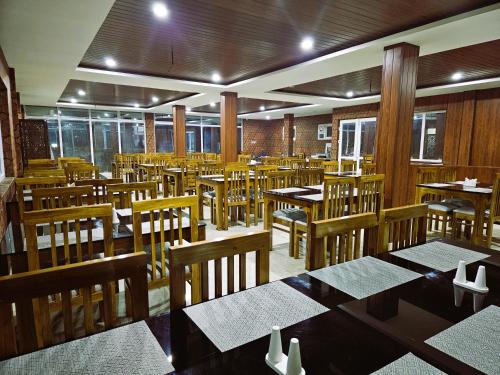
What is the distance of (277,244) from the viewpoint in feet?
12.2

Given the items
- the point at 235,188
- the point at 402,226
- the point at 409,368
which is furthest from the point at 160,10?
the point at 409,368

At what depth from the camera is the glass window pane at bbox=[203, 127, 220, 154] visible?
1285 centimetres

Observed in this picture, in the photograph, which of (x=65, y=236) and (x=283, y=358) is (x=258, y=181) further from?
(x=283, y=358)

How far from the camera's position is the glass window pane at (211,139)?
12852 millimetres

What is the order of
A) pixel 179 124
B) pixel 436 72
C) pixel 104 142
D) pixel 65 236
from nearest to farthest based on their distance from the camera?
1. pixel 65 236
2. pixel 436 72
3. pixel 179 124
4. pixel 104 142

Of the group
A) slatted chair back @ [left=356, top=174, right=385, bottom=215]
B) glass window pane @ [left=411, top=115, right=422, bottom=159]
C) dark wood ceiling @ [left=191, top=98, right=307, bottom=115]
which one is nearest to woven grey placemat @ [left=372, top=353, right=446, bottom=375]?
slatted chair back @ [left=356, top=174, right=385, bottom=215]

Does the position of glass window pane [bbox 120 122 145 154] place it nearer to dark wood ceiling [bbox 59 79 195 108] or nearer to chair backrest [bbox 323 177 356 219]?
dark wood ceiling [bbox 59 79 195 108]

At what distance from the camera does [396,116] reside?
3.70 m

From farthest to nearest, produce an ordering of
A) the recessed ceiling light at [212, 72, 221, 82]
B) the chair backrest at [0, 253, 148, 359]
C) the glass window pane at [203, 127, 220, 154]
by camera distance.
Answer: the glass window pane at [203, 127, 220, 154], the recessed ceiling light at [212, 72, 221, 82], the chair backrest at [0, 253, 148, 359]

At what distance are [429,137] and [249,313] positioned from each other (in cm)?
804

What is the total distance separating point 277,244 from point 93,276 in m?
2.90

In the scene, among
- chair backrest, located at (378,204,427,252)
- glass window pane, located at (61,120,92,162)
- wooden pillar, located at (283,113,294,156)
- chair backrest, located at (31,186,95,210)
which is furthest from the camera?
wooden pillar, located at (283,113,294,156)

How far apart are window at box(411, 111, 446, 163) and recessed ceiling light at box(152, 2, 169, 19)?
6.24 meters

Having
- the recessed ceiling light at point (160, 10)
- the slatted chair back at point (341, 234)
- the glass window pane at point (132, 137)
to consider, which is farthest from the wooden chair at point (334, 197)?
the glass window pane at point (132, 137)
